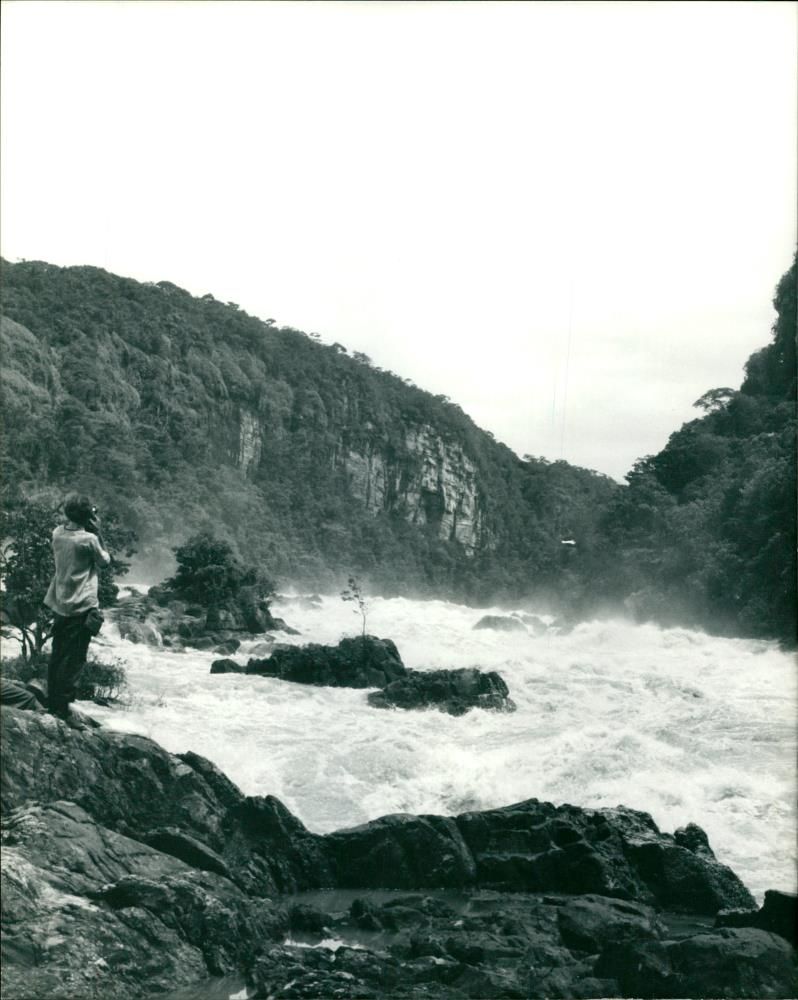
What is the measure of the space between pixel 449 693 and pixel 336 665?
2786 mm

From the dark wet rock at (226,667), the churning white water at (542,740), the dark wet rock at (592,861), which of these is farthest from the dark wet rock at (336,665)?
the dark wet rock at (592,861)

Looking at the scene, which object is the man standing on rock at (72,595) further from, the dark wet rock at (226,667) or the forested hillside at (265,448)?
the forested hillside at (265,448)

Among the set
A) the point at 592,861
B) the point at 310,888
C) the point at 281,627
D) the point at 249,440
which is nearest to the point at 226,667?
the point at 281,627

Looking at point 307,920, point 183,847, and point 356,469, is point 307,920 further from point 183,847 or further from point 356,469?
point 356,469

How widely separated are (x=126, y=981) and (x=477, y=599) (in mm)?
45594

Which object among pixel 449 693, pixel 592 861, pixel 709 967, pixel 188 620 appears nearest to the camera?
pixel 709 967

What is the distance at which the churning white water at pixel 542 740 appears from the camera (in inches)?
418

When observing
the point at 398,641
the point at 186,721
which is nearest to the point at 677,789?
the point at 186,721

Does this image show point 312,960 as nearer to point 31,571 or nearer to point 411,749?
point 411,749

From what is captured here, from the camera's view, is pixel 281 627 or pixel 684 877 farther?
pixel 281 627

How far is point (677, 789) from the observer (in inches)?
432

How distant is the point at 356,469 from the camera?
6606cm

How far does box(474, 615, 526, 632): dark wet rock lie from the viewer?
98.1 feet

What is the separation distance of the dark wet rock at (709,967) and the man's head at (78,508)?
3.85m
